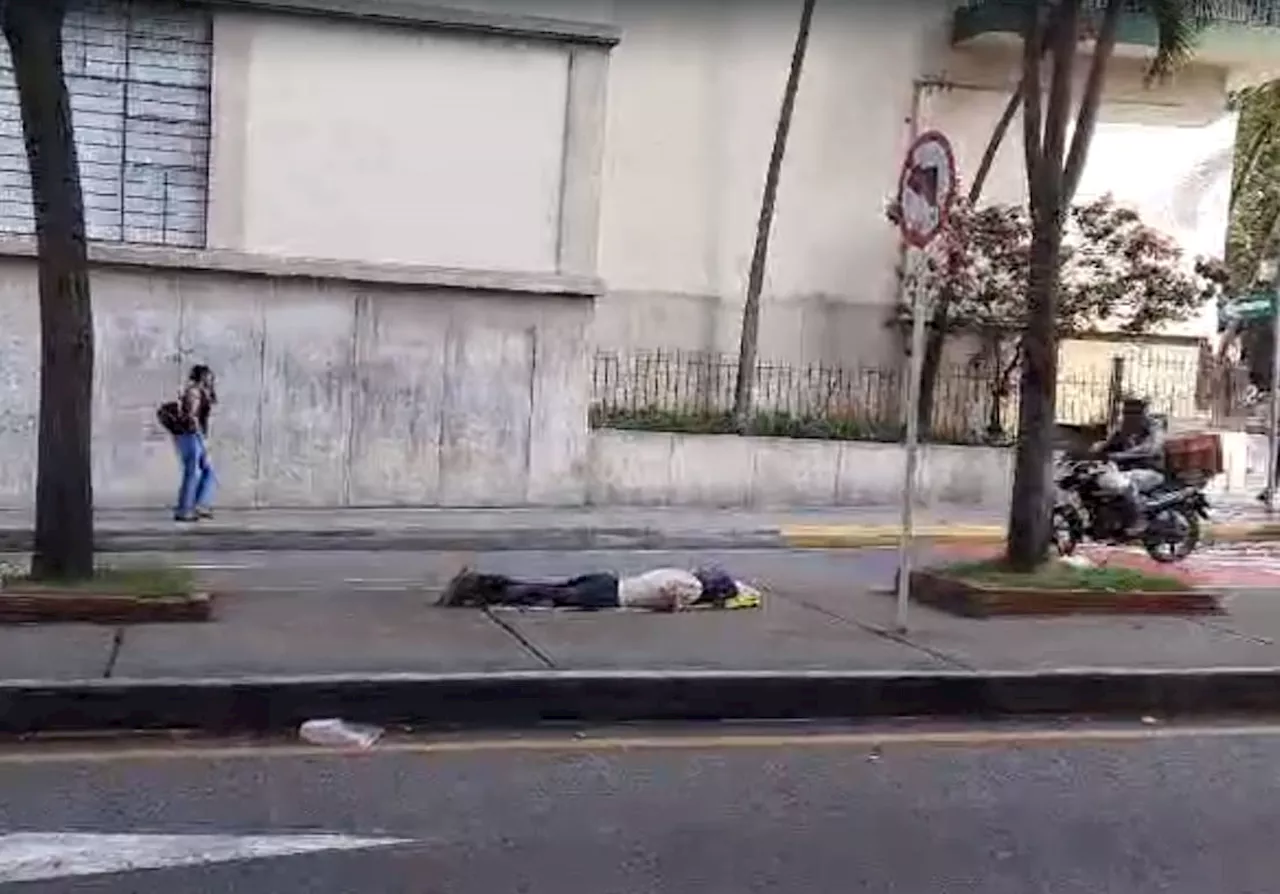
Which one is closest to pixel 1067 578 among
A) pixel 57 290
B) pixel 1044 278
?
pixel 1044 278

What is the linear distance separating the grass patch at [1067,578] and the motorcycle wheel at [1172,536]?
485 centimetres

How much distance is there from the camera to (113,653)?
8305mm

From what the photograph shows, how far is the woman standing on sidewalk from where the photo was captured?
17875 millimetres

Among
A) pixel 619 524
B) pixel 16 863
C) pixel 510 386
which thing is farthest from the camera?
pixel 510 386

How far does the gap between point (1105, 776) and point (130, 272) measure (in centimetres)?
1458

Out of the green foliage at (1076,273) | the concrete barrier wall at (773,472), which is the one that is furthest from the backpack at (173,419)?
the green foliage at (1076,273)

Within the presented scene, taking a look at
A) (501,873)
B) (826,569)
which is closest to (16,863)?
(501,873)

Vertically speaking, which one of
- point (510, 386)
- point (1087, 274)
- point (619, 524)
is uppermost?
point (1087, 274)

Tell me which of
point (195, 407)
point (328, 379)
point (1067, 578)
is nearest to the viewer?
point (1067, 578)

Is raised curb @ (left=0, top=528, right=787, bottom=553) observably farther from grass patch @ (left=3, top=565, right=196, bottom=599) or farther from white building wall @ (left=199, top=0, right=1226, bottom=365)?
grass patch @ (left=3, top=565, right=196, bottom=599)

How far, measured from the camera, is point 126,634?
352 inches

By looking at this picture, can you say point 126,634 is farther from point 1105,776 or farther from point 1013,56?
point 1013,56

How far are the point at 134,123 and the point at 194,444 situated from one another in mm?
3842

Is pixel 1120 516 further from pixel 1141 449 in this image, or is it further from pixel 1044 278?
pixel 1044 278
